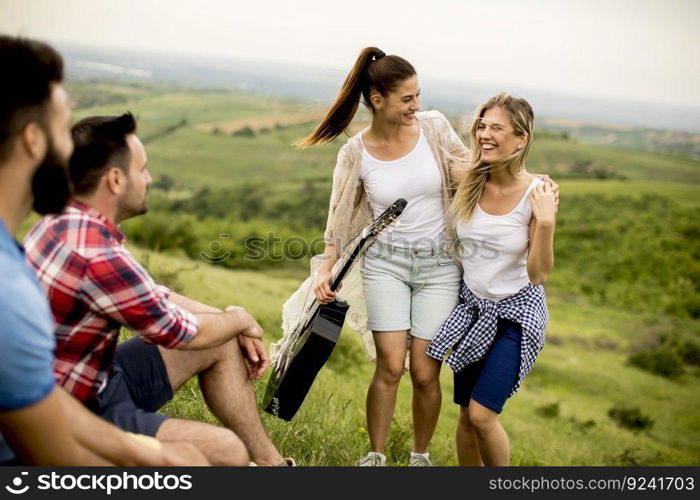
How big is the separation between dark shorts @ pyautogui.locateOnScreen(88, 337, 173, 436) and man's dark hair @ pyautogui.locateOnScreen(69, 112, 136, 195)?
2.98ft

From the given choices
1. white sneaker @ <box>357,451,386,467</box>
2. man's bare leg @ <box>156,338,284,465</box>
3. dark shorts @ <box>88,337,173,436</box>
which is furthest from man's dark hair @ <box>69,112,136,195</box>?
white sneaker @ <box>357,451,386,467</box>

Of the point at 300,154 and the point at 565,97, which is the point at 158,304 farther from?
the point at 565,97

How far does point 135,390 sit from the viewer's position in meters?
3.63

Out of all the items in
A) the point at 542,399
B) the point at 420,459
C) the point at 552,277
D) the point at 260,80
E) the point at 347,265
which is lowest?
the point at 552,277

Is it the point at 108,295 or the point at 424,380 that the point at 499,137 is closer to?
the point at 424,380

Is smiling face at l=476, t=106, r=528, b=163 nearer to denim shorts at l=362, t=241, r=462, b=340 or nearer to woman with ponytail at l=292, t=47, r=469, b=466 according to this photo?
woman with ponytail at l=292, t=47, r=469, b=466

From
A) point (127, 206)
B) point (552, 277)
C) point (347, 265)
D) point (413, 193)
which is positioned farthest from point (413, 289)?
point (552, 277)

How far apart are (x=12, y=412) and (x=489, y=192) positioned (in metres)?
3.14

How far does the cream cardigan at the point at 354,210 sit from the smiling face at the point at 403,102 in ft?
0.54

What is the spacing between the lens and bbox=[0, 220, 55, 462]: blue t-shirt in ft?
7.68

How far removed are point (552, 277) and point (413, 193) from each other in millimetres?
30150

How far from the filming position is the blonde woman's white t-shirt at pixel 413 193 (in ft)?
16.4

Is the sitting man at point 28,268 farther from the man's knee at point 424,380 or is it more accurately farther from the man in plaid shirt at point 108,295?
the man's knee at point 424,380
